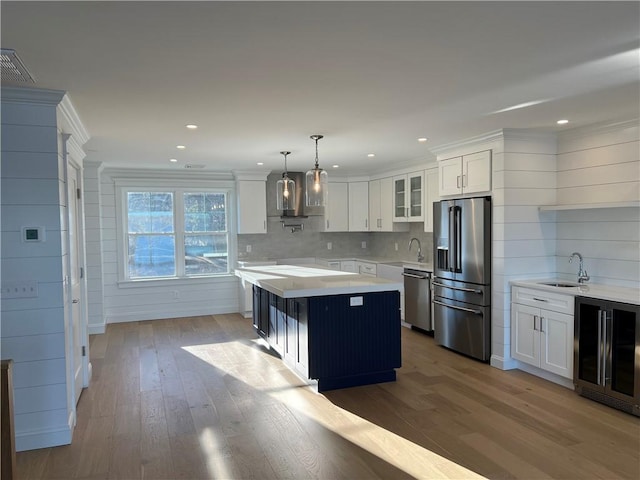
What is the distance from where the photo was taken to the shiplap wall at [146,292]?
6.82 metres

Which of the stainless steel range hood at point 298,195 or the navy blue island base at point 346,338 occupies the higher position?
the stainless steel range hood at point 298,195

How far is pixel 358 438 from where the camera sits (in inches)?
122

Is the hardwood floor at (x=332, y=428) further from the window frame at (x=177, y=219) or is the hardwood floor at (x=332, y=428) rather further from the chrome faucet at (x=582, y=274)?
the window frame at (x=177, y=219)

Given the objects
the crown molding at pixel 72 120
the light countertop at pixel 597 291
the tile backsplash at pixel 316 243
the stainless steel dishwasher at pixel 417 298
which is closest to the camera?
the crown molding at pixel 72 120

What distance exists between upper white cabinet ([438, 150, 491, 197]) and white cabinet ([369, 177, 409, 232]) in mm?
1767

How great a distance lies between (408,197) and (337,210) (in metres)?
1.54

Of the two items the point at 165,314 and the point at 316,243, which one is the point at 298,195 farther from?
the point at 165,314

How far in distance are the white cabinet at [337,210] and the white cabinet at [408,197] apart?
3.56 feet

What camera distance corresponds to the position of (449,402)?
3691 millimetres

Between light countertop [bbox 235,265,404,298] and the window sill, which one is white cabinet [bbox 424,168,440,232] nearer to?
light countertop [bbox 235,265,404,298]

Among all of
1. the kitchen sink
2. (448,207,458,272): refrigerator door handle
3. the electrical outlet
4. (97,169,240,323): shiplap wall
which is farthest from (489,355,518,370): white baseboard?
(97,169,240,323): shiplap wall

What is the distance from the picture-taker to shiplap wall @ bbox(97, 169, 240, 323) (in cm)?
682

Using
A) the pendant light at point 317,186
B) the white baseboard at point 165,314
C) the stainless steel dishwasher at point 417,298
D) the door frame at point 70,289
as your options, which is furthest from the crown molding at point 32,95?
the white baseboard at point 165,314

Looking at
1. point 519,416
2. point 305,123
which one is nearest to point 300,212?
point 305,123
